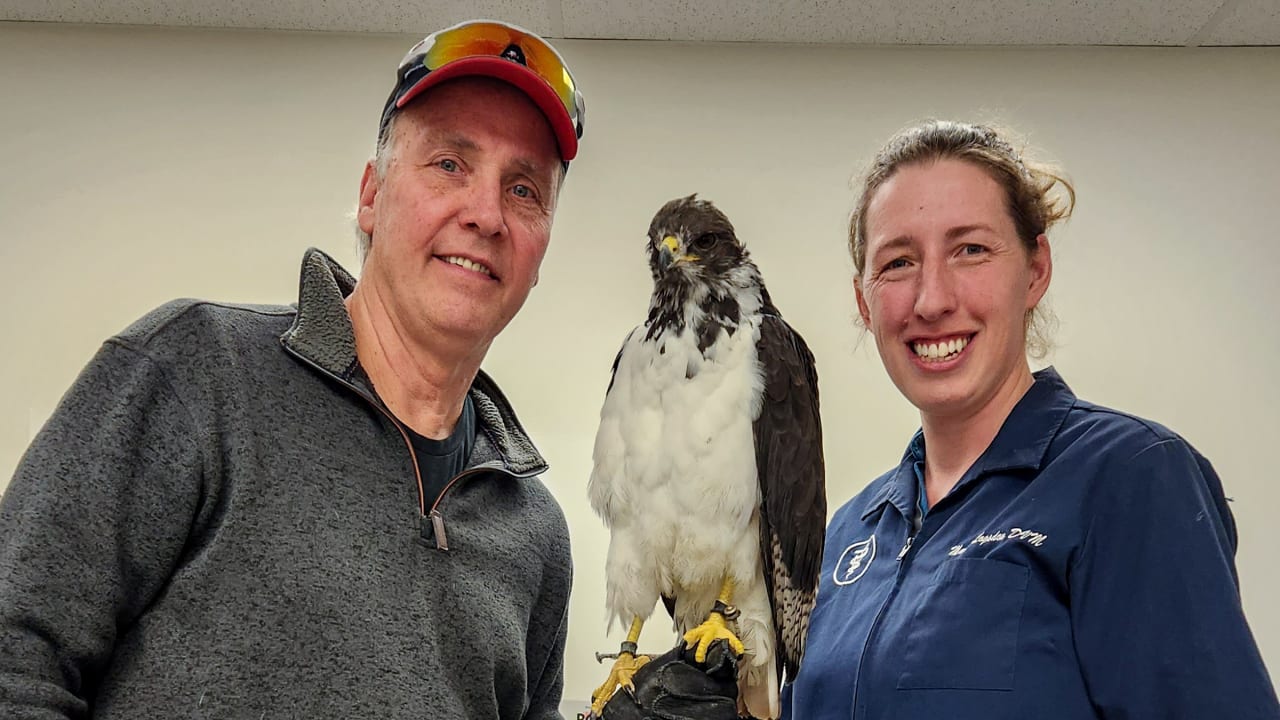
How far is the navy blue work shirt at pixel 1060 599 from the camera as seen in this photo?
4.08 ft

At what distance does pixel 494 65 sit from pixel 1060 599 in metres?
1.10

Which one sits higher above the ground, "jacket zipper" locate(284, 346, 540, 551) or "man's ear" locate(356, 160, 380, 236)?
"man's ear" locate(356, 160, 380, 236)

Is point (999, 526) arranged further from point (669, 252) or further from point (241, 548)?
point (241, 548)

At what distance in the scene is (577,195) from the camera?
3.47 meters

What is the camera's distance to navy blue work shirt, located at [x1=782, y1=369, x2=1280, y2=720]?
1.24 meters

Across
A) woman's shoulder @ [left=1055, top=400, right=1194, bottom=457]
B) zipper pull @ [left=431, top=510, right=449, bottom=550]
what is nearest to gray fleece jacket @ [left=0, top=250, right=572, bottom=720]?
zipper pull @ [left=431, top=510, right=449, bottom=550]

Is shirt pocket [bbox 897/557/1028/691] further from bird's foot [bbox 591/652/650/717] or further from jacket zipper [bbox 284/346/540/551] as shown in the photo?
jacket zipper [bbox 284/346/540/551]

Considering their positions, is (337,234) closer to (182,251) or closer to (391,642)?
(182,251)

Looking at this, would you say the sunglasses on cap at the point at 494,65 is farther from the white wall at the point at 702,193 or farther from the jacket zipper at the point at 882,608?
the white wall at the point at 702,193

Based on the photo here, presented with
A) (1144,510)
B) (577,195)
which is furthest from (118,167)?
(1144,510)

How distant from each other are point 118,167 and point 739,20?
249 centimetres

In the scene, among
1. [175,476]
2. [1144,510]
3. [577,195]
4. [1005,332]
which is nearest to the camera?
[175,476]

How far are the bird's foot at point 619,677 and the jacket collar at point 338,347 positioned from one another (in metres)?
0.31

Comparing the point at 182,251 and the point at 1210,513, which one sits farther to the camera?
the point at 182,251
